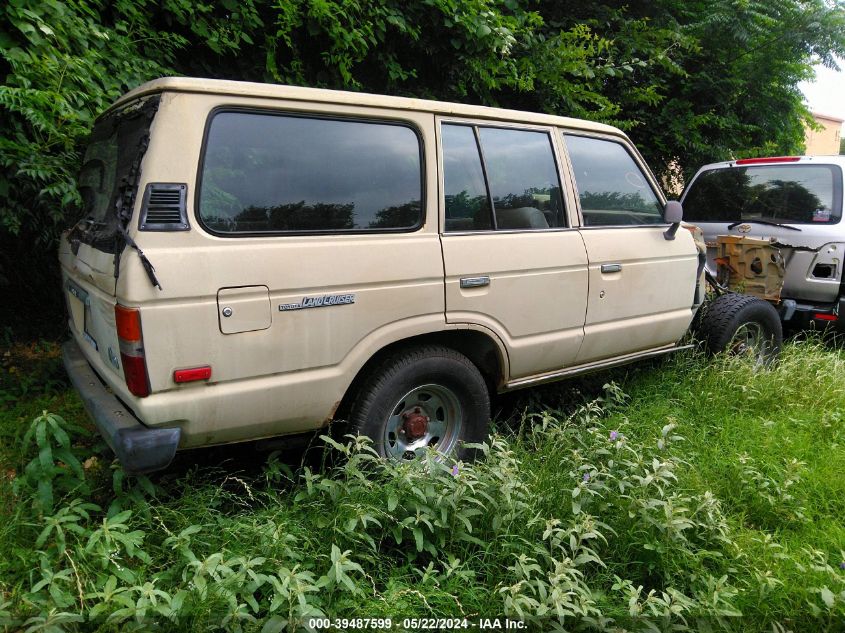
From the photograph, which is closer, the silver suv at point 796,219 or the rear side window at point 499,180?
the rear side window at point 499,180

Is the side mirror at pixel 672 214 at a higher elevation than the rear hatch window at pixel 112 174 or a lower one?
lower

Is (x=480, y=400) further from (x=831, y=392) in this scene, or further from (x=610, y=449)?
(x=831, y=392)

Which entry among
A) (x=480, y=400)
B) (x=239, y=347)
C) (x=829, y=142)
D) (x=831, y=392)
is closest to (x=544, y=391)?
(x=480, y=400)

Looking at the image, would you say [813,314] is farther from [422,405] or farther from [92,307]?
[92,307]

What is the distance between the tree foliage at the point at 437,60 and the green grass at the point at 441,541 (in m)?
1.83

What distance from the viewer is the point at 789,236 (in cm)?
534

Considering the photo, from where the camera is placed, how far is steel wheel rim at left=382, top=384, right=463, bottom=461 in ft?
10.1

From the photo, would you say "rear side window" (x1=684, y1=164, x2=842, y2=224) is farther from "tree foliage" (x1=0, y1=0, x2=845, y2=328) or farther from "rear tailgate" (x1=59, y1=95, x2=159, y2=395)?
"rear tailgate" (x1=59, y1=95, x2=159, y2=395)

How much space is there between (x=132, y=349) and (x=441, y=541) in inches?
57.0

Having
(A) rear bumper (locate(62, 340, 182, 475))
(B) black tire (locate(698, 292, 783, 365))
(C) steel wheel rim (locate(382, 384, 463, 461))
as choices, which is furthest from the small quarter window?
(B) black tire (locate(698, 292, 783, 365))

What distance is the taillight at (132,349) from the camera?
2.30 m

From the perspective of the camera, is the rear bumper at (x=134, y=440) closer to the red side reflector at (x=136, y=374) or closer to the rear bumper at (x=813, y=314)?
the red side reflector at (x=136, y=374)

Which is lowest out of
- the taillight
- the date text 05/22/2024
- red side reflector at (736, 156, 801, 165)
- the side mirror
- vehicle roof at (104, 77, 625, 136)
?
the date text 05/22/2024

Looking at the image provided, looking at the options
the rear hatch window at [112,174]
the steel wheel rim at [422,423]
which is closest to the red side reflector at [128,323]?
the rear hatch window at [112,174]
